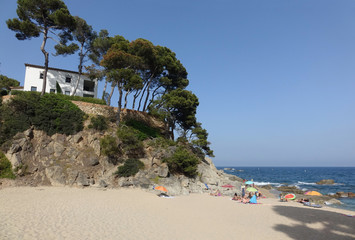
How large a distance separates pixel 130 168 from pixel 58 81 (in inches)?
964

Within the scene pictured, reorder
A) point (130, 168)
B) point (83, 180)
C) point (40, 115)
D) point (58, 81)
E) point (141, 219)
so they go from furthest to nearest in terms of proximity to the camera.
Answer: point (58, 81) < point (40, 115) < point (130, 168) < point (83, 180) < point (141, 219)

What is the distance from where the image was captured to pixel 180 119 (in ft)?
115

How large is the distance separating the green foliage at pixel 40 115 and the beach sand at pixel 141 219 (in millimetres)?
7709

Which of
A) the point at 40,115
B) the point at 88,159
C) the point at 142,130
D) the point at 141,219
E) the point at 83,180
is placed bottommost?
the point at 141,219

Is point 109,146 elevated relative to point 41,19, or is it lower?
lower

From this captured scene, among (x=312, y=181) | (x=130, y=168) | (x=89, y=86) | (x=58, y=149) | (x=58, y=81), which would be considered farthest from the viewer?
(x=312, y=181)

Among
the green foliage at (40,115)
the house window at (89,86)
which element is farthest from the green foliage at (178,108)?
the house window at (89,86)

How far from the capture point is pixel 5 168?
19.6 meters

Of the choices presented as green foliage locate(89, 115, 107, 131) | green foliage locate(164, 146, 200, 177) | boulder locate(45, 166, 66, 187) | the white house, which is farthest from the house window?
green foliage locate(164, 146, 200, 177)

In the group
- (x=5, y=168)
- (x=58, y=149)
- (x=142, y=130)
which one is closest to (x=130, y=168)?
(x=142, y=130)

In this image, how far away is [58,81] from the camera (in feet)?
121

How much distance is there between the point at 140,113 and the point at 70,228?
81.1 feet

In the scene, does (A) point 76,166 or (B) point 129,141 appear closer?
(A) point 76,166

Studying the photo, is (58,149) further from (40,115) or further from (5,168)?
(40,115)
